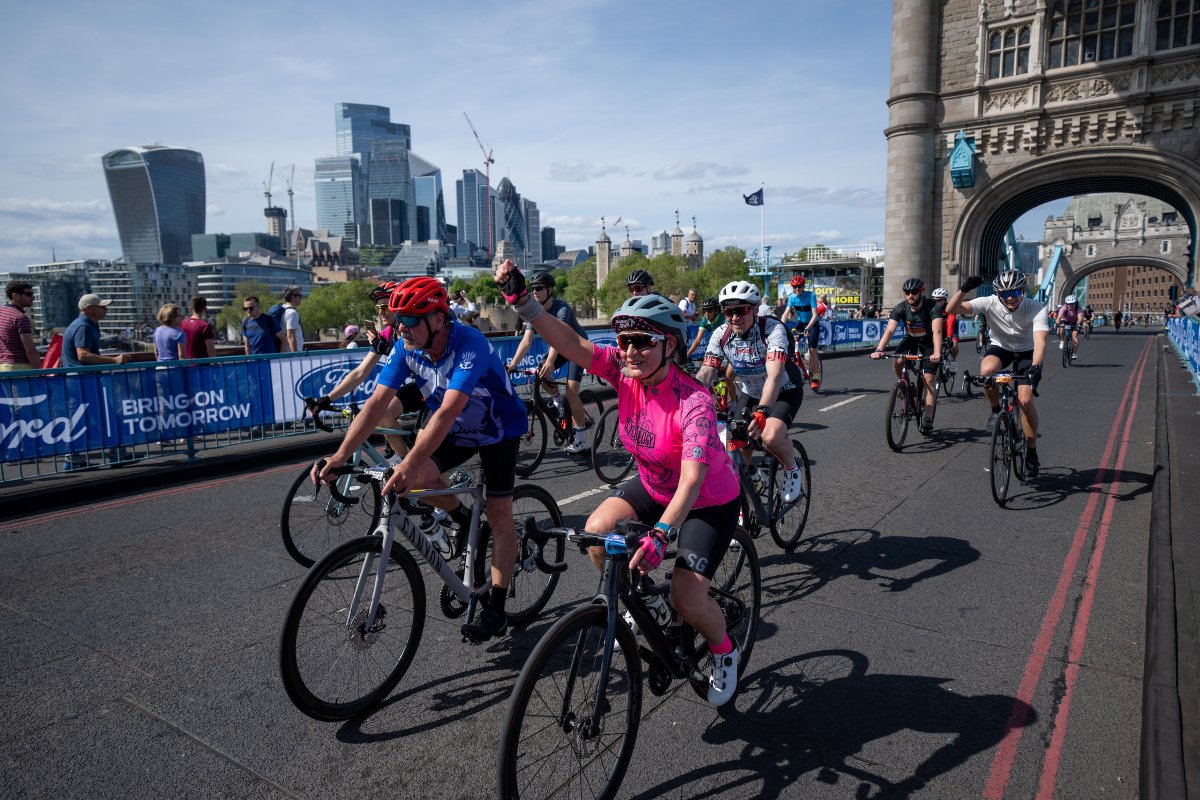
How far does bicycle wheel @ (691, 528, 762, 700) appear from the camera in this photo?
3.75 m

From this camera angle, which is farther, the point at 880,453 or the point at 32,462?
the point at 880,453

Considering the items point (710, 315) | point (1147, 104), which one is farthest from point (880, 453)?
point (1147, 104)

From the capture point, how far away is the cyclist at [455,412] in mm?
3852

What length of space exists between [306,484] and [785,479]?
3.88m

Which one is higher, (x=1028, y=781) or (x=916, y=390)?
(x=916, y=390)

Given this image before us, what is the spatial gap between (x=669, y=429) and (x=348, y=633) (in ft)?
6.08

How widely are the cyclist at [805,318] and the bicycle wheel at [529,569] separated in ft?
36.9

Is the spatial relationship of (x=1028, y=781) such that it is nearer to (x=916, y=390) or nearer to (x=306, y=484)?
(x=306, y=484)

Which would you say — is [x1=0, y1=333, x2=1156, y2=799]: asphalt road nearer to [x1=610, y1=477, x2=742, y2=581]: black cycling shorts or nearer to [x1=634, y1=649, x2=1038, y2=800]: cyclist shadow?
[x1=634, y1=649, x2=1038, y2=800]: cyclist shadow

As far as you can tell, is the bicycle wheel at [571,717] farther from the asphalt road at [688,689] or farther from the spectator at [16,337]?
the spectator at [16,337]

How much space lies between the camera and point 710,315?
1187cm

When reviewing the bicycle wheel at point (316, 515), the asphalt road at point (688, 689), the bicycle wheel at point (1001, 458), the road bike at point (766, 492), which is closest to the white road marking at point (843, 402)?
the bicycle wheel at point (1001, 458)

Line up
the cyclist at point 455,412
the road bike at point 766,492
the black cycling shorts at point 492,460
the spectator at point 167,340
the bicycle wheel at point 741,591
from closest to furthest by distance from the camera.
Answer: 1. the bicycle wheel at point 741,591
2. the cyclist at point 455,412
3. the black cycling shorts at point 492,460
4. the road bike at point 766,492
5. the spectator at point 167,340

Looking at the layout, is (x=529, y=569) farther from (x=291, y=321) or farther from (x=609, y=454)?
(x=291, y=321)
